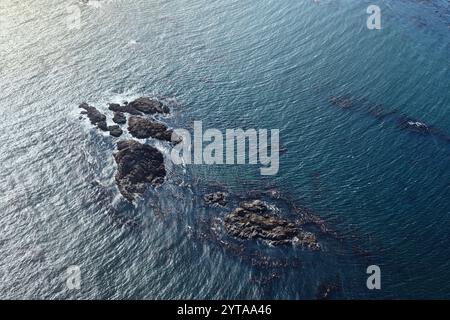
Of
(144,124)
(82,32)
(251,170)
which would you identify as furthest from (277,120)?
(82,32)

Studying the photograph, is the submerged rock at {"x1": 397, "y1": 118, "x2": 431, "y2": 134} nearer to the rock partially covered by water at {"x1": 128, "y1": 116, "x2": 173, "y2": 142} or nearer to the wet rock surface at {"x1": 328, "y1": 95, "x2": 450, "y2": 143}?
the wet rock surface at {"x1": 328, "y1": 95, "x2": 450, "y2": 143}

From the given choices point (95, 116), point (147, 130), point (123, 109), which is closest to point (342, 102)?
point (147, 130)

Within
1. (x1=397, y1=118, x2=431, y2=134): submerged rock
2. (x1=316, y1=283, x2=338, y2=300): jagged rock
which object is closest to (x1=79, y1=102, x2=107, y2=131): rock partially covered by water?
(x1=316, y1=283, x2=338, y2=300): jagged rock

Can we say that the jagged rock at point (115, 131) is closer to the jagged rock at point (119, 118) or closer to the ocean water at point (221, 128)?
the ocean water at point (221, 128)

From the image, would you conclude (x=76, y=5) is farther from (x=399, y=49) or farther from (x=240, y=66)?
(x=399, y=49)

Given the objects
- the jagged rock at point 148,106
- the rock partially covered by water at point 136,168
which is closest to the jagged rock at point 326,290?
the rock partially covered by water at point 136,168
